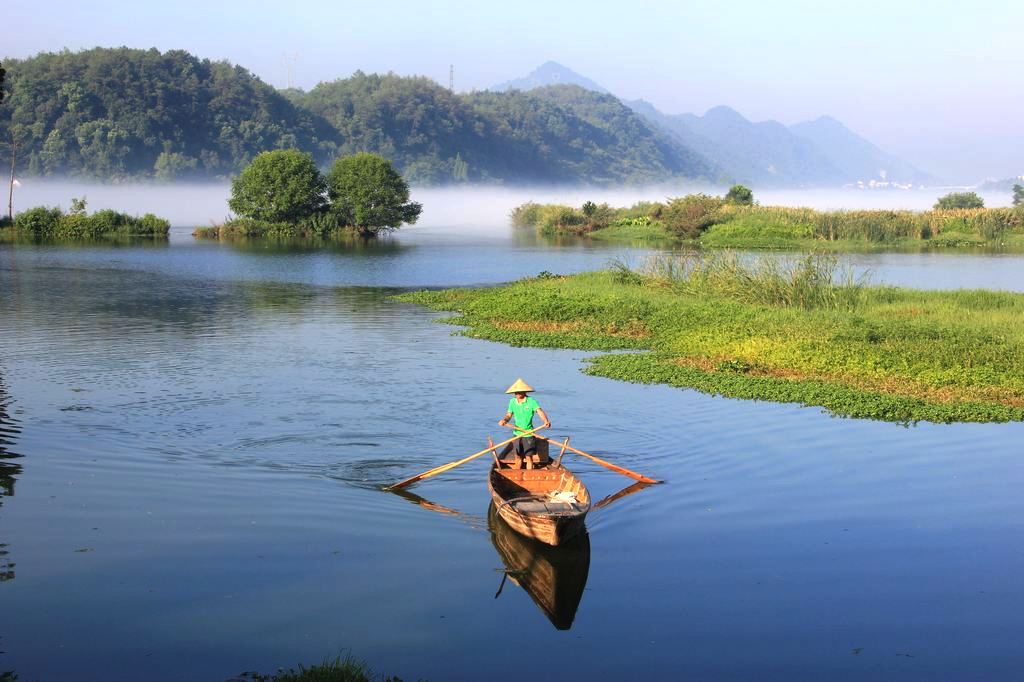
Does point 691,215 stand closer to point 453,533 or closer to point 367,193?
point 367,193

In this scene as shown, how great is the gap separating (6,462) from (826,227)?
6801 centimetres

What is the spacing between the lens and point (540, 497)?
13.0 meters

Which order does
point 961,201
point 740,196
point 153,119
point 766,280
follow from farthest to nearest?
point 153,119, point 961,201, point 740,196, point 766,280

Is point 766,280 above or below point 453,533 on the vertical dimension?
above

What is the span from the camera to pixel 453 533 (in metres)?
12.9

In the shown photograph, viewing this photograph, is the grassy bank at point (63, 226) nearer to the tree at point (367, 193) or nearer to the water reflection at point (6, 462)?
the tree at point (367, 193)

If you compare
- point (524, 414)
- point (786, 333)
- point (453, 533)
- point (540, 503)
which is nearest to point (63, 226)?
point (786, 333)

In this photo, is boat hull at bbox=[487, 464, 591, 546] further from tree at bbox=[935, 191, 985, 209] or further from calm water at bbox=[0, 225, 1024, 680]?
tree at bbox=[935, 191, 985, 209]

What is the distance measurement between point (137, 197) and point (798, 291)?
398 feet

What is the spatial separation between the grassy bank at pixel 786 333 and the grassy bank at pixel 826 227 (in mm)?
39796

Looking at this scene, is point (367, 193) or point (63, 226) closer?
point (63, 226)

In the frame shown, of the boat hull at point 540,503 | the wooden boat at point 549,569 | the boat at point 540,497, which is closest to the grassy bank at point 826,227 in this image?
the boat at point 540,497

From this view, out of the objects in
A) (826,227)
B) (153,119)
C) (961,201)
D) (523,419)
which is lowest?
(523,419)

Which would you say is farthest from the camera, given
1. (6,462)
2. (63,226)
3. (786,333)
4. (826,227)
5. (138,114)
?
(138,114)
